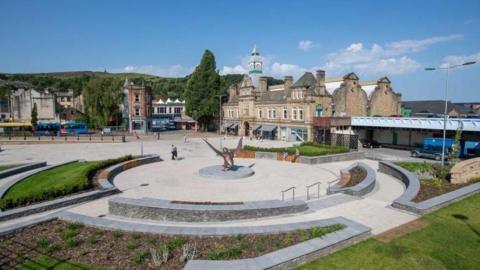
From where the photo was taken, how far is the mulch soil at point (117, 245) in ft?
29.5

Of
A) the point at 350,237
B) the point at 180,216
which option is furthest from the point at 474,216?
the point at 180,216

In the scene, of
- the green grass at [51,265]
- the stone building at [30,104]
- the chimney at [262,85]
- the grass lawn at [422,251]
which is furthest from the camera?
the stone building at [30,104]

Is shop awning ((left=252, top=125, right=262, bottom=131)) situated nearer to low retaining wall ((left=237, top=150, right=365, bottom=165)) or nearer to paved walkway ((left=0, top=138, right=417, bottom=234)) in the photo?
low retaining wall ((left=237, top=150, right=365, bottom=165))

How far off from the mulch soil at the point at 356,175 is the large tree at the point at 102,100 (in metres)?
58.1

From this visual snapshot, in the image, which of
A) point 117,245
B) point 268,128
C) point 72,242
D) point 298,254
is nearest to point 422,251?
point 298,254

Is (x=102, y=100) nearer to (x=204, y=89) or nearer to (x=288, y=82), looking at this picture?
(x=204, y=89)

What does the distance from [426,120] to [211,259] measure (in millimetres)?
37083

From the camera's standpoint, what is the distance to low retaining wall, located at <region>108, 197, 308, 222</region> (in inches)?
517

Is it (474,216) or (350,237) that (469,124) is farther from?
(350,237)

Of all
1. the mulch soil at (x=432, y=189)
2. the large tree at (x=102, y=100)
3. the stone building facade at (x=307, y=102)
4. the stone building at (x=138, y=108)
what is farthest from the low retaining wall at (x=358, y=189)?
the large tree at (x=102, y=100)

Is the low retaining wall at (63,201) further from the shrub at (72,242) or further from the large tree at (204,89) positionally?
the large tree at (204,89)

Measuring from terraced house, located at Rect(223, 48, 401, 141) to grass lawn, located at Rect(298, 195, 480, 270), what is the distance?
34655mm

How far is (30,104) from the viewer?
247 ft

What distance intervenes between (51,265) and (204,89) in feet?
199
